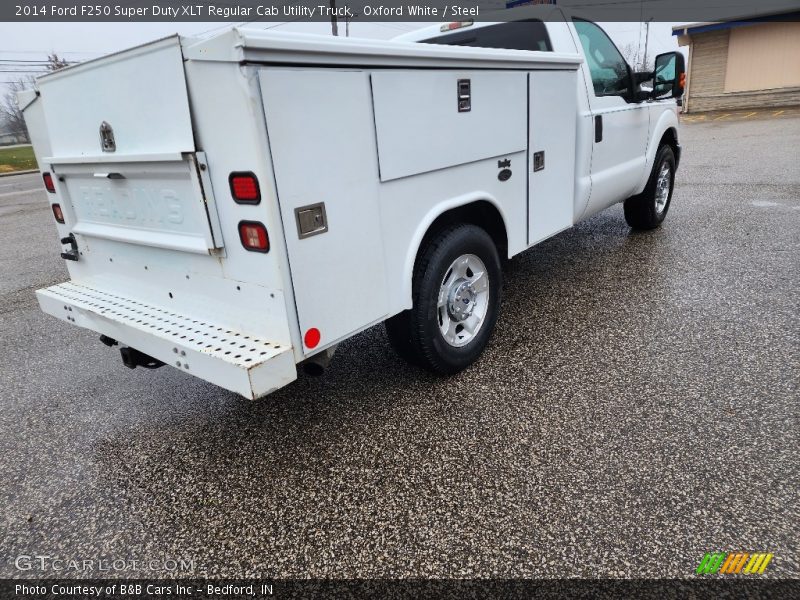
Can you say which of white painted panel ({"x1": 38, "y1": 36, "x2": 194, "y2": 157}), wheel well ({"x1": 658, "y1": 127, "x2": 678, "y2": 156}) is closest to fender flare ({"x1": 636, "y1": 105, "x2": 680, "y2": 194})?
wheel well ({"x1": 658, "y1": 127, "x2": 678, "y2": 156})

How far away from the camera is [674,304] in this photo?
4.25m

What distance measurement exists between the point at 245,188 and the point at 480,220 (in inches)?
71.8

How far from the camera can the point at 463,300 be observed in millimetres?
3371

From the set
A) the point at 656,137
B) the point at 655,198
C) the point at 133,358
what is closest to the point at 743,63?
the point at 655,198

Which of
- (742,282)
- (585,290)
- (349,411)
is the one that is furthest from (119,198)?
(742,282)

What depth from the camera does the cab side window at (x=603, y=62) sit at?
4461mm

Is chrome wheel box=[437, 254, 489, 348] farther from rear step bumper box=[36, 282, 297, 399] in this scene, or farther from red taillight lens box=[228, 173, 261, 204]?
red taillight lens box=[228, 173, 261, 204]

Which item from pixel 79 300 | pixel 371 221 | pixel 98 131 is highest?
pixel 98 131

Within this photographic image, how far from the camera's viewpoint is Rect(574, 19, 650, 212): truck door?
14.6 feet

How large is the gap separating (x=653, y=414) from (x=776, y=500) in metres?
0.70

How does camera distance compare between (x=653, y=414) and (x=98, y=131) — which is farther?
(x=653, y=414)

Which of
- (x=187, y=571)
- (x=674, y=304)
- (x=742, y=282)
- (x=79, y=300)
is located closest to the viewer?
(x=187, y=571)

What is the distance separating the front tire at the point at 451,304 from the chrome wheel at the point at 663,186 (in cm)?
358

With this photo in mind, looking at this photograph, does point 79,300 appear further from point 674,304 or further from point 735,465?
point 674,304
